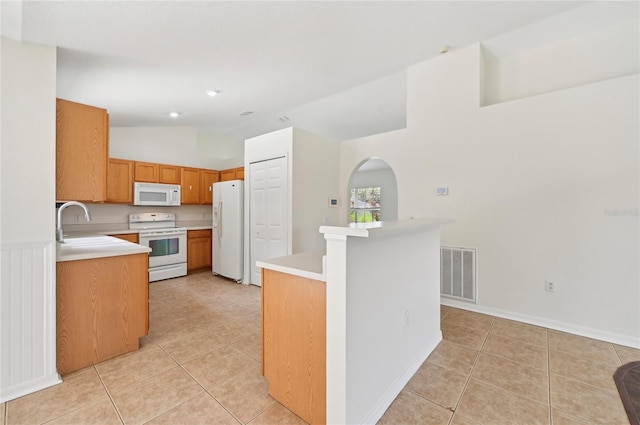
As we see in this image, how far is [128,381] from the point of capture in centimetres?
183

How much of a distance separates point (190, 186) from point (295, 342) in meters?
4.61

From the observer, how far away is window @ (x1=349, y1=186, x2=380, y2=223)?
9.31 metres

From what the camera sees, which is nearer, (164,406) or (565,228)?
(164,406)

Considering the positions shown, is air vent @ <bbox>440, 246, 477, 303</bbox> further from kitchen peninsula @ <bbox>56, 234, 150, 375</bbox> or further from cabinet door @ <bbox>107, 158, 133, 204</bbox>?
cabinet door @ <bbox>107, 158, 133, 204</bbox>

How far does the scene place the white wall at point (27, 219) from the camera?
1.66m

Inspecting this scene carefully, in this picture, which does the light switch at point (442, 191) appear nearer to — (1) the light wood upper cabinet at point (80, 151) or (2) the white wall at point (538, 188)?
(2) the white wall at point (538, 188)

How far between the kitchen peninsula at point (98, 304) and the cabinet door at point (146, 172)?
285 cm

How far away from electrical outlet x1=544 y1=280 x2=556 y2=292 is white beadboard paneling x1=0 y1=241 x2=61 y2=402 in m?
4.31

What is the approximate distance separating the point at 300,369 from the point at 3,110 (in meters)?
2.45

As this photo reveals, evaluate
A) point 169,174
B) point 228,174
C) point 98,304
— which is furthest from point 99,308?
point 228,174

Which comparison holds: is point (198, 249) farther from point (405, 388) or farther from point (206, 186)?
point (405, 388)

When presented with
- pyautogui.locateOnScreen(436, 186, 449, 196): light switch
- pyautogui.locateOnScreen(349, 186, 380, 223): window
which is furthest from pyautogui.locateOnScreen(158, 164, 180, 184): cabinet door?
pyautogui.locateOnScreen(349, 186, 380, 223): window

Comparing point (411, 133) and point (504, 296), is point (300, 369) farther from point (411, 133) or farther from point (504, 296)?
point (411, 133)

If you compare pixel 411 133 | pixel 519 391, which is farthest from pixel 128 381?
pixel 411 133
